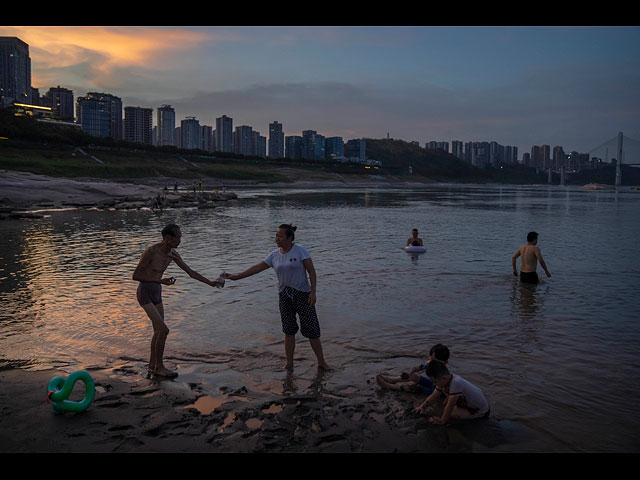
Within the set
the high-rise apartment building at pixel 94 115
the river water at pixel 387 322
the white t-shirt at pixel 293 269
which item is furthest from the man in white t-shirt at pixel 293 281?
the high-rise apartment building at pixel 94 115

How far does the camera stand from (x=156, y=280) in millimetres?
6594

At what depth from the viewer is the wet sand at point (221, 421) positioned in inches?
191

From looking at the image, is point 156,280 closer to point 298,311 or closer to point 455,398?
point 298,311

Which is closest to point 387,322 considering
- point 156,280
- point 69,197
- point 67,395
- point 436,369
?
point 436,369

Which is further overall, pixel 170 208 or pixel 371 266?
pixel 170 208

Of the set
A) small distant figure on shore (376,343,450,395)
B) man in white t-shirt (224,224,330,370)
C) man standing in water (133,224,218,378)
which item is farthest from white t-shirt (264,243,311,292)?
small distant figure on shore (376,343,450,395)

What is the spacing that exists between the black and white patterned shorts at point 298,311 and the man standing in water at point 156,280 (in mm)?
1146

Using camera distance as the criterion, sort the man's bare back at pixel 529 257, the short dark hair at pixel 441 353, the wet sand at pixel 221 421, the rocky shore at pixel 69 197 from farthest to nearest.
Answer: the rocky shore at pixel 69 197
the man's bare back at pixel 529 257
the short dark hair at pixel 441 353
the wet sand at pixel 221 421

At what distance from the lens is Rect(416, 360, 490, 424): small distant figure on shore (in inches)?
211

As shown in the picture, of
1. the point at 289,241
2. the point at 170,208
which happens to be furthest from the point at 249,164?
the point at 289,241

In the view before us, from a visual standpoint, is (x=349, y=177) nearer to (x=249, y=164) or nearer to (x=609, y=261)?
(x=249, y=164)

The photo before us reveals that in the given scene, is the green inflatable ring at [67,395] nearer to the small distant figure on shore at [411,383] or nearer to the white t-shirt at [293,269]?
the white t-shirt at [293,269]
